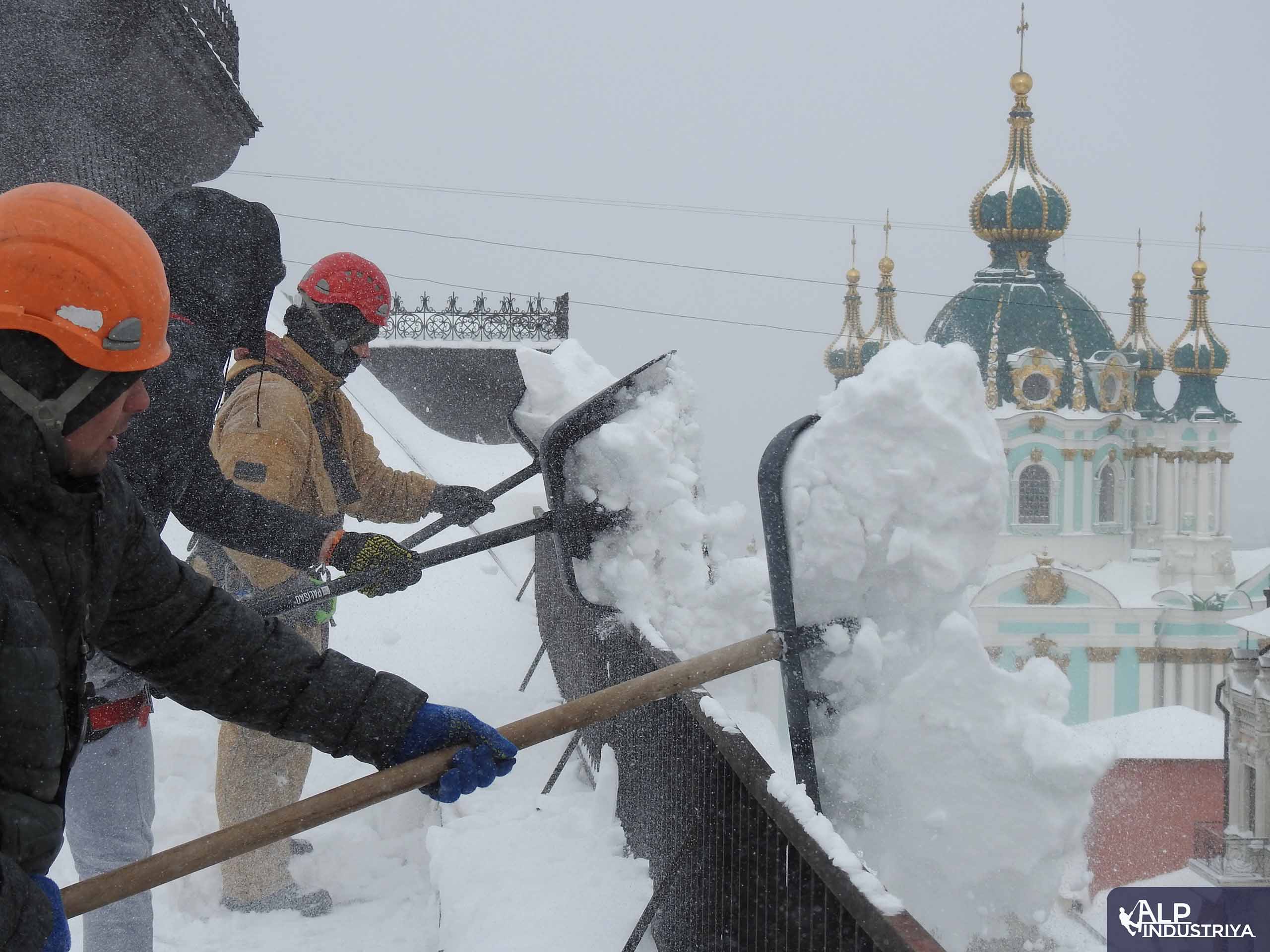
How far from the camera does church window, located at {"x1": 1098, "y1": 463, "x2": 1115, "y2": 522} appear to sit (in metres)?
40.5

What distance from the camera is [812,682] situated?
2.72 m

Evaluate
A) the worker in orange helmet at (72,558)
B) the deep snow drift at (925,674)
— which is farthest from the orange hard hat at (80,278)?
the deep snow drift at (925,674)

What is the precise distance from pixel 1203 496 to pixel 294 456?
43.5 metres

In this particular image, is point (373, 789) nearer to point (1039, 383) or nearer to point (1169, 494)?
point (1039, 383)

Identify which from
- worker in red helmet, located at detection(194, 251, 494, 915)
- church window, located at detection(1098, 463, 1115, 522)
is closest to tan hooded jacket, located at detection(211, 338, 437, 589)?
worker in red helmet, located at detection(194, 251, 494, 915)

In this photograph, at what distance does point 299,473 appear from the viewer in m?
3.50

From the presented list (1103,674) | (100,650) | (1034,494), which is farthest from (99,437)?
(1103,674)

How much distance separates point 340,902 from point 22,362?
2580 mm

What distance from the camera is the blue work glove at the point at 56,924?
1.43 m

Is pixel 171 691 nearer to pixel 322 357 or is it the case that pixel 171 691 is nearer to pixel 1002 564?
pixel 322 357

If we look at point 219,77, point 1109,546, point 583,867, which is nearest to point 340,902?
point 583,867

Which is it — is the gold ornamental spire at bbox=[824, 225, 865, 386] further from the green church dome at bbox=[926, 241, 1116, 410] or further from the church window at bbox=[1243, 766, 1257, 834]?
the church window at bbox=[1243, 766, 1257, 834]

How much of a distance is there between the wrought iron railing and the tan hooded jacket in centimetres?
84

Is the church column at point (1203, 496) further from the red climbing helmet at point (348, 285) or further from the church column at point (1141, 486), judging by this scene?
the red climbing helmet at point (348, 285)
